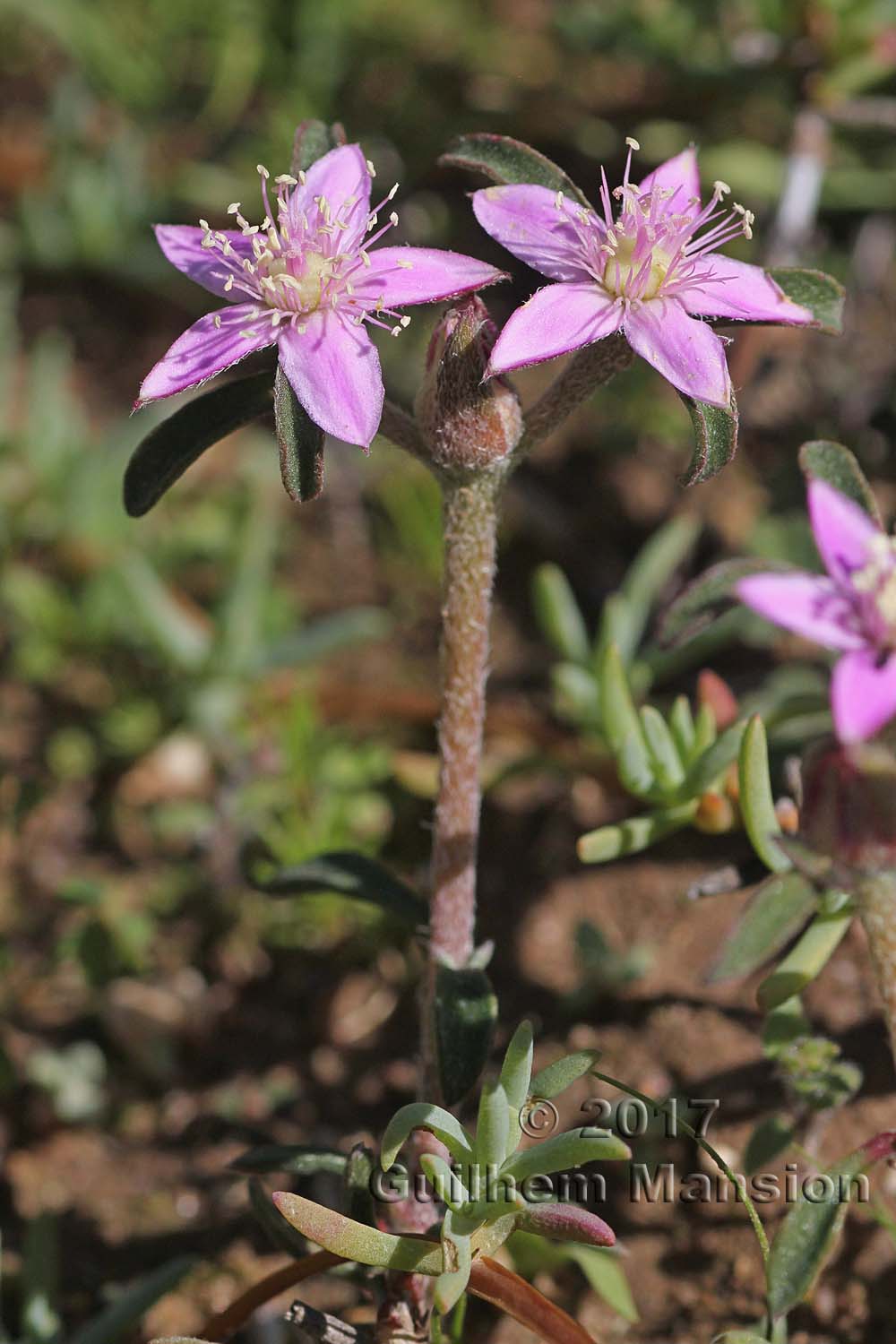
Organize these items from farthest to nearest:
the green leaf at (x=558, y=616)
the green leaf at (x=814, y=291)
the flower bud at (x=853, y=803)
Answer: the green leaf at (x=558, y=616) < the green leaf at (x=814, y=291) < the flower bud at (x=853, y=803)

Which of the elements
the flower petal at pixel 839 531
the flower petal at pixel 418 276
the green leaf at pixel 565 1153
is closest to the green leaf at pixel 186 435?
the flower petal at pixel 418 276

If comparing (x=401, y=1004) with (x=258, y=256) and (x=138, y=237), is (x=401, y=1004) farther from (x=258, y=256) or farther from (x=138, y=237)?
(x=138, y=237)

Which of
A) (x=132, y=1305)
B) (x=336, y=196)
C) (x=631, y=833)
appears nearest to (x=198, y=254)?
(x=336, y=196)

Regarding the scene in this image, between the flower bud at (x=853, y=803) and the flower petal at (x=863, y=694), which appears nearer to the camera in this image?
the flower petal at (x=863, y=694)

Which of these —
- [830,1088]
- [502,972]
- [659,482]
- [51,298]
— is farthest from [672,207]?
[51,298]

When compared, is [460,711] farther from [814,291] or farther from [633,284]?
[814,291]

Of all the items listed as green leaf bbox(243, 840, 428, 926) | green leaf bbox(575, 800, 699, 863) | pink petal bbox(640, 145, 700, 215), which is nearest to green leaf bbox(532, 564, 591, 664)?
green leaf bbox(575, 800, 699, 863)

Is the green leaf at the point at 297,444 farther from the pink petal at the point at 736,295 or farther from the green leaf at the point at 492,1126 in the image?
the green leaf at the point at 492,1126
